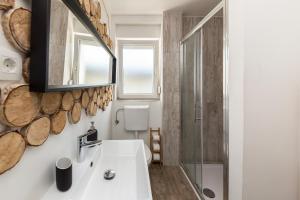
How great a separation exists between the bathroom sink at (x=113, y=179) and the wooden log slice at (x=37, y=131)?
0.31m

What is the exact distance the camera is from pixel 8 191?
1.93 feet

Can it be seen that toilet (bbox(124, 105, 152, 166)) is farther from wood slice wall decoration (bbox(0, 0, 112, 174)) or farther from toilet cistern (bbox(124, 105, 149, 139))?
wood slice wall decoration (bbox(0, 0, 112, 174))

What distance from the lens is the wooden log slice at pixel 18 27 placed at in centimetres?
56

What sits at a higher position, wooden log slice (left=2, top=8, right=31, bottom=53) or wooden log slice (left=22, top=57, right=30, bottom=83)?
wooden log slice (left=2, top=8, right=31, bottom=53)

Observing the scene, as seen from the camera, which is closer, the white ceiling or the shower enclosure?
the shower enclosure

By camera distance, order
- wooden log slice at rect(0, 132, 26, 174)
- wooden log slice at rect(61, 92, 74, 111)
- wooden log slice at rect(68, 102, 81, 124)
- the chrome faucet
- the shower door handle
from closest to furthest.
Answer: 1. wooden log slice at rect(0, 132, 26, 174)
2. wooden log slice at rect(61, 92, 74, 111)
3. wooden log slice at rect(68, 102, 81, 124)
4. the chrome faucet
5. the shower door handle

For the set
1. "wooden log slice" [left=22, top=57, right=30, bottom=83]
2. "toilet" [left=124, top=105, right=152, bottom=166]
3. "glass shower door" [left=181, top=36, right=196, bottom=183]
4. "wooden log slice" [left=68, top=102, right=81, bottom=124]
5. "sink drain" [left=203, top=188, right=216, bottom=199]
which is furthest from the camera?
"toilet" [left=124, top=105, right=152, bottom=166]

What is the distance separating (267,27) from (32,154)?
5.11 ft

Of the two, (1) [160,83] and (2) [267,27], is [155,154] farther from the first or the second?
(2) [267,27]

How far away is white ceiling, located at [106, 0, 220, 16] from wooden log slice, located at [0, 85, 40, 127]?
2306 millimetres

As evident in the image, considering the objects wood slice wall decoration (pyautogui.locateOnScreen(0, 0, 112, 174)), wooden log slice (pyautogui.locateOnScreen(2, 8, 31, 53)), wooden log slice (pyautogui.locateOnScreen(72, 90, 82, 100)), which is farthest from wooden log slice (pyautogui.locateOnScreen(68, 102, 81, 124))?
wooden log slice (pyautogui.locateOnScreen(2, 8, 31, 53))

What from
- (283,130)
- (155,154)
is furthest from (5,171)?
(155,154)

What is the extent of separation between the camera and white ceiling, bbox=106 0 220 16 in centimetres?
258

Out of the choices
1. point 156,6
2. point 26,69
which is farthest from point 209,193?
point 156,6
